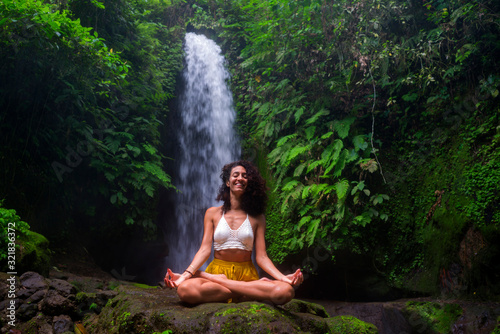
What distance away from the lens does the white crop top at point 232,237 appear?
3.74m

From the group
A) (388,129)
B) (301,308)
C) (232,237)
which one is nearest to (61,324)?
(232,237)

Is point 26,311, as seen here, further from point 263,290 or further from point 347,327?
point 347,327

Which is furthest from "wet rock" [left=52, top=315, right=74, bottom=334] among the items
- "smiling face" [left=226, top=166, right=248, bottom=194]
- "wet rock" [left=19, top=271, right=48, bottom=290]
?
"smiling face" [left=226, top=166, right=248, bottom=194]

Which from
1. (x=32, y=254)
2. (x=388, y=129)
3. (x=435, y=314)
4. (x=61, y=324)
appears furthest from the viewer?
(x=388, y=129)

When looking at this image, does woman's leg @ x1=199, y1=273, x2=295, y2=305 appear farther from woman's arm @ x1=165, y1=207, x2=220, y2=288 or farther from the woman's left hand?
woman's arm @ x1=165, y1=207, x2=220, y2=288

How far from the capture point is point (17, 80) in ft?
20.4

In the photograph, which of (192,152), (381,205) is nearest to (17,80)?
(192,152)

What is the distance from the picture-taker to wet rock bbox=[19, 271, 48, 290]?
163 inches

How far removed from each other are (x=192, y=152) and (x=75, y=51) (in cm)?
473

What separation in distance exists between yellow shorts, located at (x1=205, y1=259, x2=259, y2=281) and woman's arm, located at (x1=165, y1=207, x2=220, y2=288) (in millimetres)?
151

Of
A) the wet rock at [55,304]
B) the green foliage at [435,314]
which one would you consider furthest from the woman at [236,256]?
the green foliage at [435,314]

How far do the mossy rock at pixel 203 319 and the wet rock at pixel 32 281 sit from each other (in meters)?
1.24

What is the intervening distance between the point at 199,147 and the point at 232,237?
7.09 meters

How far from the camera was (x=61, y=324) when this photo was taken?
3865 mm
